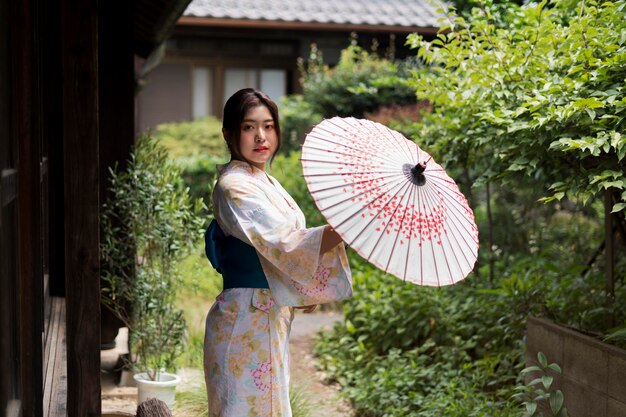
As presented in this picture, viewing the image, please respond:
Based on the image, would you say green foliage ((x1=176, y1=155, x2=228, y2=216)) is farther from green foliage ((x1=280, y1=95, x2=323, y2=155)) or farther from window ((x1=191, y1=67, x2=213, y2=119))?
window ((x1=191, y1=67, x2=213, y2=119))

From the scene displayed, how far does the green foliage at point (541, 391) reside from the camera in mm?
4520

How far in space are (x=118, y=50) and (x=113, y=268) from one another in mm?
1624

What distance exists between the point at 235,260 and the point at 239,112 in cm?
57

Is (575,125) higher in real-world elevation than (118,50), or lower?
lower

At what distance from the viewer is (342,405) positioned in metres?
6.39

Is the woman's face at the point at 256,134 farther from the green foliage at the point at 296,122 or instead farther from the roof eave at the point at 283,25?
the roof eave at the point at 283,25

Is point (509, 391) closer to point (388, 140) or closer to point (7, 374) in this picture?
point (388, 140)

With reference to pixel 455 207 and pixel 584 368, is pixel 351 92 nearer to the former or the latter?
pixel 584 368

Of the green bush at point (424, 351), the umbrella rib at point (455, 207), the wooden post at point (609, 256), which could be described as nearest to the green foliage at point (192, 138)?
the green bush at point (424, 351)

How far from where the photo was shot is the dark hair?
3414mm

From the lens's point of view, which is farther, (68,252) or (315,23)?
(315,23)

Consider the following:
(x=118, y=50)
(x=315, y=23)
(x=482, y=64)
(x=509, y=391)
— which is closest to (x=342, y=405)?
(x=509, y=391)

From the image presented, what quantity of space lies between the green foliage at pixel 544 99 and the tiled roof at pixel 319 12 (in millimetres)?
10105

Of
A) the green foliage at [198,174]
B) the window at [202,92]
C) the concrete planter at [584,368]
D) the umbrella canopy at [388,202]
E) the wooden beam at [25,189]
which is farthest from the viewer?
the window at [202,92]
